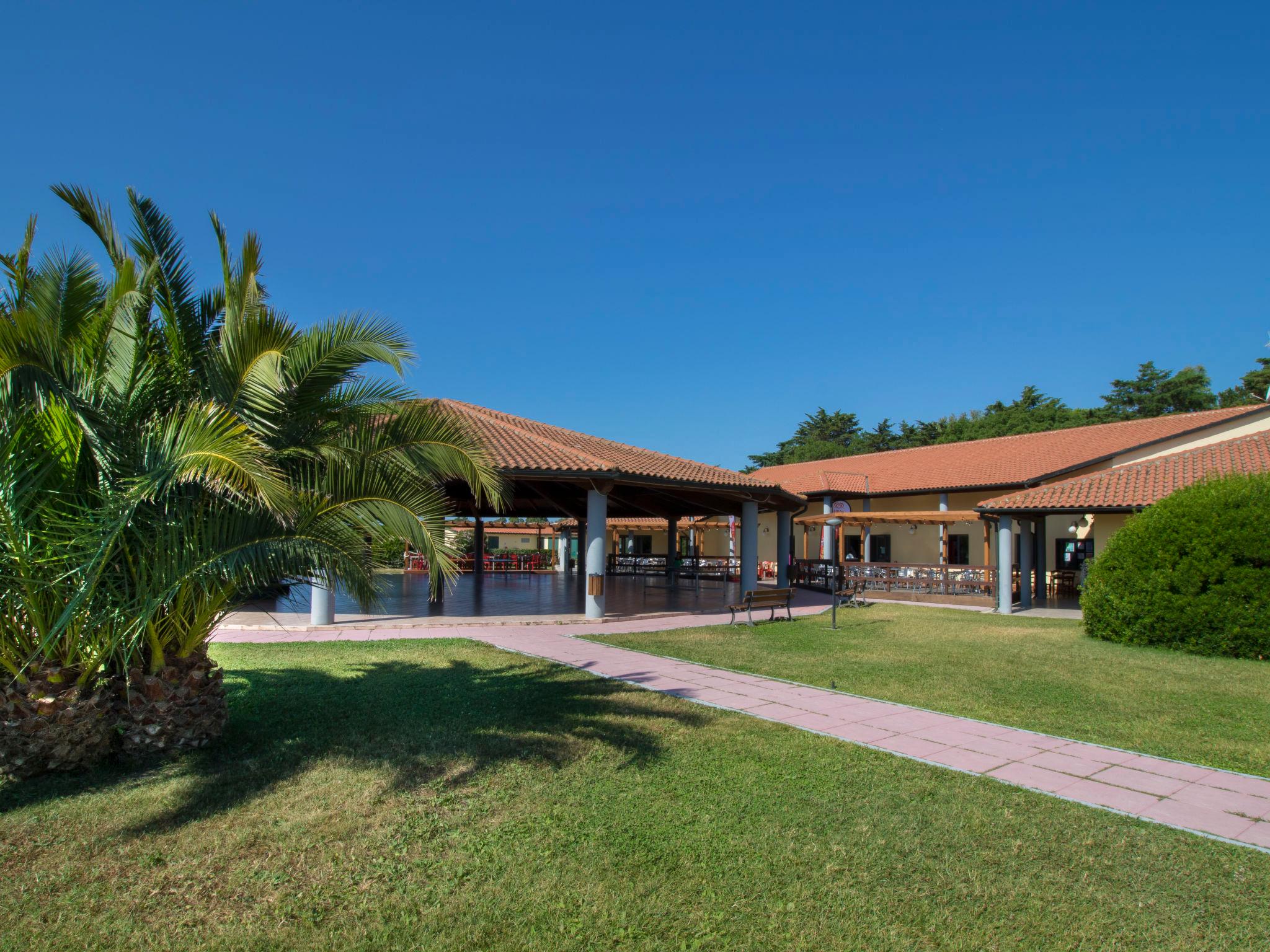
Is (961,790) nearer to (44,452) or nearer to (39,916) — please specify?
(39,916)

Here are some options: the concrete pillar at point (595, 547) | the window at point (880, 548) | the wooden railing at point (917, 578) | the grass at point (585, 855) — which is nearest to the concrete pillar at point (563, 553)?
the window at point (880, 548)

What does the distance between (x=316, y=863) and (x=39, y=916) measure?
1.15 m

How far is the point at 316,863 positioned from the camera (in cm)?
397

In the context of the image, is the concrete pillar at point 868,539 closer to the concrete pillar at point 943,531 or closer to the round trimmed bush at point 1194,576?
the concrete pillar at point 943,531

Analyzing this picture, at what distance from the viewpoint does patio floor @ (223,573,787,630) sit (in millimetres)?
14375

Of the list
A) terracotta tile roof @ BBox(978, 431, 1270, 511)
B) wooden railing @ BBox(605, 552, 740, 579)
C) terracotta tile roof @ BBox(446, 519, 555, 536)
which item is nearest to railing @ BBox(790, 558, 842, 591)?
wooden railing @ BBox(605, 552, 740, 579)

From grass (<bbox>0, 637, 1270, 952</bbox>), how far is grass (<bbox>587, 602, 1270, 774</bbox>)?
90.8 inches

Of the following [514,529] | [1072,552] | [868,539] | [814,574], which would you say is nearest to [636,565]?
[814,574]

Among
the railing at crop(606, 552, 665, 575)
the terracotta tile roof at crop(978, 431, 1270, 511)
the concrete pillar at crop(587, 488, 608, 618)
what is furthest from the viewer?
the railing at crop(606, 552, 665, 575)

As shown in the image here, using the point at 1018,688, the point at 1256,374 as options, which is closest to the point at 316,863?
the point at 1018,688

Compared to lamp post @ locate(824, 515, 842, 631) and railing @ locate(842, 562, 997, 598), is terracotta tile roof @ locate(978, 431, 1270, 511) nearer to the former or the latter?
railing @ locate(842, 562, 997, 598)

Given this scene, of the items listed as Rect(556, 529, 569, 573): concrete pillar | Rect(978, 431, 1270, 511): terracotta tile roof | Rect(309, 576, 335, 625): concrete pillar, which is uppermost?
Rect(978, 431, 1270, 511): terracotta tile roof

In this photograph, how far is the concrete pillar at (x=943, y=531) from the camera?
26609 millimetres

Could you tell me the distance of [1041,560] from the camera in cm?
2247
